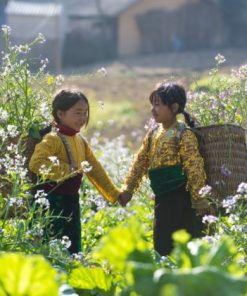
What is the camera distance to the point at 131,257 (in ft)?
9.56

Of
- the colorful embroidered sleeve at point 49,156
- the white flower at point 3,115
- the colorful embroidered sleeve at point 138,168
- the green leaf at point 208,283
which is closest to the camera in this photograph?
the green leaf at point 208,283

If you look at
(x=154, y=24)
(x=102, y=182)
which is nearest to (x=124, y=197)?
(x=102, y=182)

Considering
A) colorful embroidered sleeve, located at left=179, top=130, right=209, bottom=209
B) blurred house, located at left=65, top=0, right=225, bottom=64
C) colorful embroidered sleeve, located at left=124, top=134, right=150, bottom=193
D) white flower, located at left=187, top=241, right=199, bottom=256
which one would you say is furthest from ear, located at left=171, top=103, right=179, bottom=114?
blurred house, located at left=65, top=0, right=225, bottom=64

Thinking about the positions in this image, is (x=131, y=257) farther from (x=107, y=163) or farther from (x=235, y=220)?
(x=107, y=163)

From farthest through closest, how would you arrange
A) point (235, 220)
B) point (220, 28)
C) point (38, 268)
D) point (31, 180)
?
1. point (220, 28)
2. point (31, 180)
3. point (235, 220)
4. point (38, 268)

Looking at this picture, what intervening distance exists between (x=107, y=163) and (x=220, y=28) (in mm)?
37930

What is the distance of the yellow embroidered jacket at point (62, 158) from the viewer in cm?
544

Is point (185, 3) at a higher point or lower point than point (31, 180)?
higher

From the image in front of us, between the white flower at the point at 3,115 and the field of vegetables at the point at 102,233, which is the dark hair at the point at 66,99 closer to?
the field of vegetables at the point at 102,233

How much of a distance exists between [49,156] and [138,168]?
2.11 ft

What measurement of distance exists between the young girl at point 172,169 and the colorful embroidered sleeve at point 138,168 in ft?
0.14

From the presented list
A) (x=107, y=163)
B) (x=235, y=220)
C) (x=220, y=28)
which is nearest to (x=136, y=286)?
(x=235, y=220)

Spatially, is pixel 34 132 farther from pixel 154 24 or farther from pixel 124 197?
pixel 154 24

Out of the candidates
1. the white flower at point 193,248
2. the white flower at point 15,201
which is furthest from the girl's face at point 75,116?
the white flower at point 193,248
